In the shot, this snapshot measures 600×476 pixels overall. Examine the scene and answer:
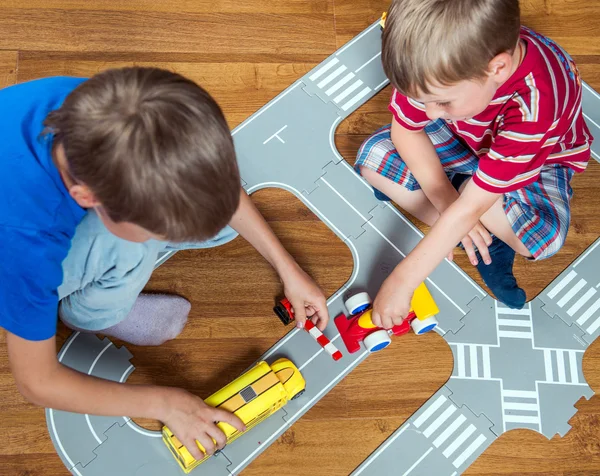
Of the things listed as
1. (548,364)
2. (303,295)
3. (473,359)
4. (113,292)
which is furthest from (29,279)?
(548,364)

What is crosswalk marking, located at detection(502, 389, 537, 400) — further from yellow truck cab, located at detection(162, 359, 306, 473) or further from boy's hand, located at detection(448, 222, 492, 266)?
yellow truck cab, located at detection(162, 359, 306, 473)

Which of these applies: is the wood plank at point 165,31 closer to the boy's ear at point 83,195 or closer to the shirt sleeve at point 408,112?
the shirt sleeve at point 408,112

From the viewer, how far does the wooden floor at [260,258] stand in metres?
1.11

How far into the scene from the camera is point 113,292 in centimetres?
93

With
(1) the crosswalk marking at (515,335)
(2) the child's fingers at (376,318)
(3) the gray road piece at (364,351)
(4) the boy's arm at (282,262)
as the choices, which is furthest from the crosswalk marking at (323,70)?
(1) the crosswalk marking at (515,335)

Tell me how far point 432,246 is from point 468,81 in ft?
0.96

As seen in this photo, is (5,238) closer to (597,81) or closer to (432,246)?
(432,246)

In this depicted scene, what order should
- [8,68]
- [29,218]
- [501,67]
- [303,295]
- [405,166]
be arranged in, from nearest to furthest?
1. [29,218]
2. [501,67]
3. [303,295]
4. [405,166]
5. [8,68]

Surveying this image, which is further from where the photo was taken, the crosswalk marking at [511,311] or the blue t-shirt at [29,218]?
the crosswalk marking at [511,311]

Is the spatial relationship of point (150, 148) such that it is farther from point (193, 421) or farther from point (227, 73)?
point (227, 73)

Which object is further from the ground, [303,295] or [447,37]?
[447,37]

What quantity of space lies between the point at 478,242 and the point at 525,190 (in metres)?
0.12

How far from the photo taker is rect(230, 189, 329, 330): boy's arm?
40.4 inches

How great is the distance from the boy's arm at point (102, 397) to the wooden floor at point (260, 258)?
14 centimetres
